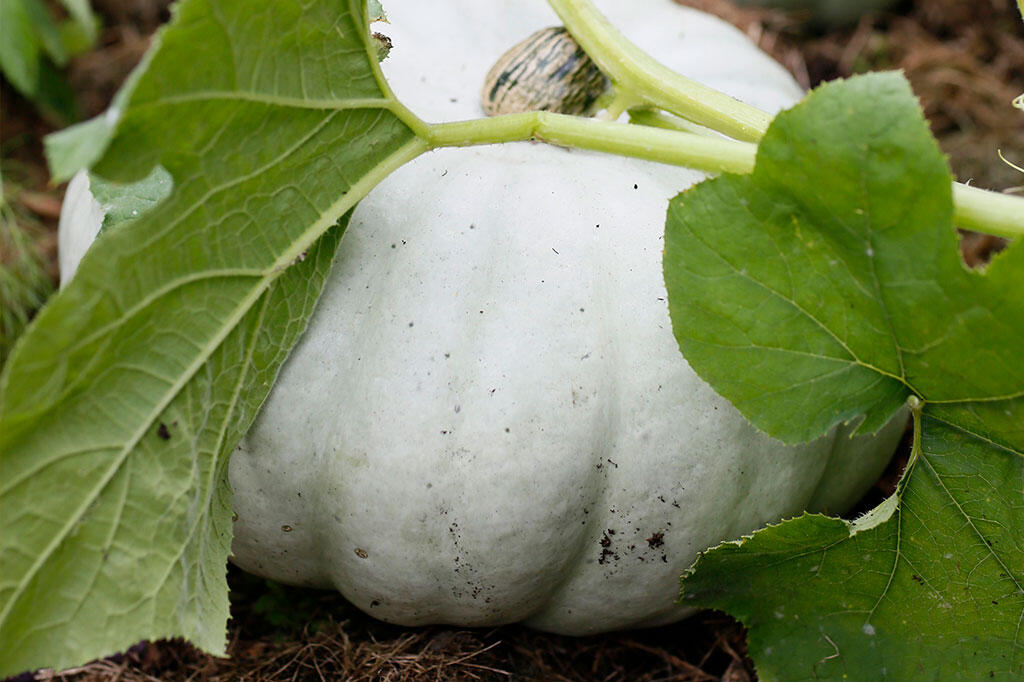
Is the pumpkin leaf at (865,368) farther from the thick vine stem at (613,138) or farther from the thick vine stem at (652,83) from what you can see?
the thick vine stem at (652,83)

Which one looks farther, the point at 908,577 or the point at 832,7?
the point at 832,7

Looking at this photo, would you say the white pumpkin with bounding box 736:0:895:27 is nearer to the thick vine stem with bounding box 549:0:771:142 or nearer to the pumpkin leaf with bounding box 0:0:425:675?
Answer: the thick vine stem with bounding box 549:0:771:142

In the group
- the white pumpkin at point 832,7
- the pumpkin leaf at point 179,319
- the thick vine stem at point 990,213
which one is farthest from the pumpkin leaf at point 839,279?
the white pumpkin at point 832,7

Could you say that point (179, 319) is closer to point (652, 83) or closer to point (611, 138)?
point (611, 138)

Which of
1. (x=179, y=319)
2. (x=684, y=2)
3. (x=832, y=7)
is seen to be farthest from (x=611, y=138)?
(x=832, y=7)

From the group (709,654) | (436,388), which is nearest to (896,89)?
(436,388)

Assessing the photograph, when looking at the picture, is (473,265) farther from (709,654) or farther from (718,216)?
(709,654)

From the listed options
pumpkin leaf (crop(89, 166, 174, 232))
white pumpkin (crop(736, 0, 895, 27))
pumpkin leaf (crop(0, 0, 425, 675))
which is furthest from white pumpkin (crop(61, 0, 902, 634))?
white pumpkin (crop(736, 0, 895, 27))
